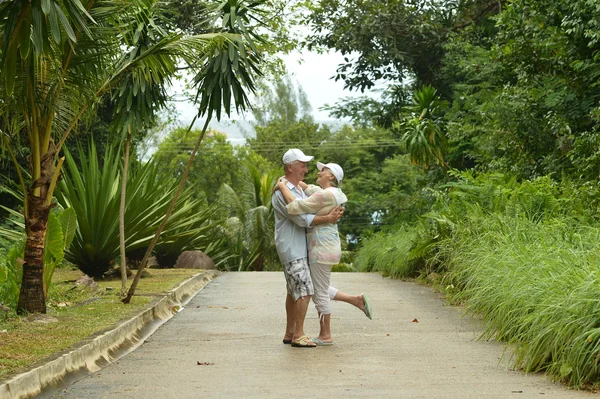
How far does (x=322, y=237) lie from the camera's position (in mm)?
9570

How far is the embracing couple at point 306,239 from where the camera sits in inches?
373

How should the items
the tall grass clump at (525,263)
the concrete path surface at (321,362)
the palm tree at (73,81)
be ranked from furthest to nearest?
the palm tree at (73,81), the tall grass clump at (525,263), the concrete path surface at (321,362)

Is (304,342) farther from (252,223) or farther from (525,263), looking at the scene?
(252,223)

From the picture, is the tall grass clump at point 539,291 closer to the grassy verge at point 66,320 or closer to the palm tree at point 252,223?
the grassy verge at point 66,320

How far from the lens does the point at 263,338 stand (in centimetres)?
1041

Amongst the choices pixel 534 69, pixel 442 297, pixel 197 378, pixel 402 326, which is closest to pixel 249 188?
pixel 534 69

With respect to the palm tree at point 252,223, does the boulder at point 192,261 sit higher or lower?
lower

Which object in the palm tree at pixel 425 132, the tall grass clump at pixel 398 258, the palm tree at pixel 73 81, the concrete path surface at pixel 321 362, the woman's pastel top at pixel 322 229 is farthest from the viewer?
the palm tree at pixel 425 132

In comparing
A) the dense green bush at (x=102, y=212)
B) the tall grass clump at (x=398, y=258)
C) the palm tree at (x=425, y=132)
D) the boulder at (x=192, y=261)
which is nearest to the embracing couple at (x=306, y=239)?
the tall grass clump at (x=398, y=258)

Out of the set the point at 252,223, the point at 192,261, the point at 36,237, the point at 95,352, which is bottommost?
the point at 95,352

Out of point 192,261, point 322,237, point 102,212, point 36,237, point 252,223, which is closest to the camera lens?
point 322,237

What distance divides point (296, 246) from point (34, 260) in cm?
325

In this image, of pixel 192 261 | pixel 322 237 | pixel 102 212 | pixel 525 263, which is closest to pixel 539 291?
pixel 525 263

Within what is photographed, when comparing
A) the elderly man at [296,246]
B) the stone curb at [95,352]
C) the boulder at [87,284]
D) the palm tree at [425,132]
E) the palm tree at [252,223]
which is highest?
the palm tree at [425,132]
